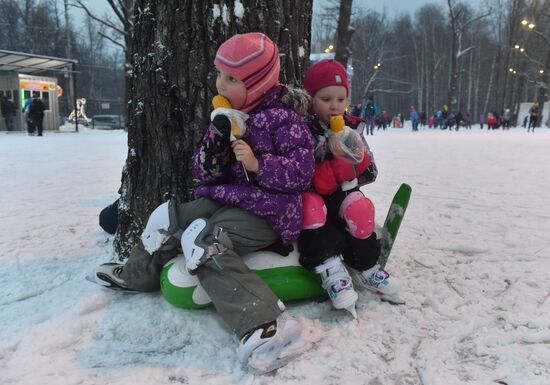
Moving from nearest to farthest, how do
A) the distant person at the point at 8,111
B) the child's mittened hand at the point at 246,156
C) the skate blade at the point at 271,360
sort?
the skate blade at the point at 271,360
the child's mittened hand at the point at 246,156
the distant person at the point at 8,111

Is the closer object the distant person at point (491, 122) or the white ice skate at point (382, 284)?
the white ice skate at point (382, 284)

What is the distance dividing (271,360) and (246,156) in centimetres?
84

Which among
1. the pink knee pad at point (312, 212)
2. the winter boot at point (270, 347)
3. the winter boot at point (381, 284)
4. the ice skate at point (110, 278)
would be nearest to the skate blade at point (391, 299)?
the winter boot at point (381, 284)

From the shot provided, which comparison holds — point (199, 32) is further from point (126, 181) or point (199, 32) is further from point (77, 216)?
point (77, 216)

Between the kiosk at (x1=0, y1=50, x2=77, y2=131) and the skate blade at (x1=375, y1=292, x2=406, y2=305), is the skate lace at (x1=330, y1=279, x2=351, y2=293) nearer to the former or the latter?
the skate blade at (x1=375, y1=292, x2=406, y2=305)

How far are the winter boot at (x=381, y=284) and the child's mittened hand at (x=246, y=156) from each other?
0.84 m

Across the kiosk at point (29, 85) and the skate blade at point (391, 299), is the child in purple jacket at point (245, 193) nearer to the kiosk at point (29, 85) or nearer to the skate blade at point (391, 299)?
the skate blade at point (391, 299)

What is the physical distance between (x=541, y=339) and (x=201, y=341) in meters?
1.42

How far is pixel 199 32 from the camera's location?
2.65 m

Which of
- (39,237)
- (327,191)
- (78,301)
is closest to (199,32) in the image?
(327,191)

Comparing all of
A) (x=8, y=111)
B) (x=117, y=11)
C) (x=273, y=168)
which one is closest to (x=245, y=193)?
(x=273, y=168)

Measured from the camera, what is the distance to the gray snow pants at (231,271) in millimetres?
1975

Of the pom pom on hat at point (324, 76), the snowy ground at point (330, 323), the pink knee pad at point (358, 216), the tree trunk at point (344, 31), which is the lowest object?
the snowy ground at point (330, 323)

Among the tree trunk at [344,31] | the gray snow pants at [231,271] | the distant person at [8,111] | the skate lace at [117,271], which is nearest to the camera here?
the gray snow pants at [231,271]
